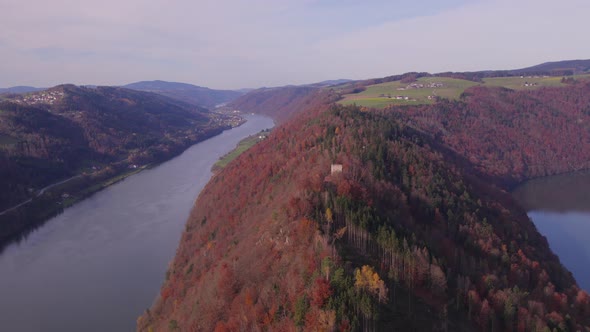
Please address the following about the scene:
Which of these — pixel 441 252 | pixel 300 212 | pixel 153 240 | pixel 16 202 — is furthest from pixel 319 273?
pixel 16 202

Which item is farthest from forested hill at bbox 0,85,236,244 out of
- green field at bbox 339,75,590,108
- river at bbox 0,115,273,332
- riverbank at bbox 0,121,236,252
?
green field at bbox 339,75,590,108

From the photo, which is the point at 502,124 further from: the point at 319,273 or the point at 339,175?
the point at 319,273

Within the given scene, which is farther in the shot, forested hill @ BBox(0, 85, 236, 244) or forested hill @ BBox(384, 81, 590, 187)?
forested hill @ BBox(384, 81, 590, 187)

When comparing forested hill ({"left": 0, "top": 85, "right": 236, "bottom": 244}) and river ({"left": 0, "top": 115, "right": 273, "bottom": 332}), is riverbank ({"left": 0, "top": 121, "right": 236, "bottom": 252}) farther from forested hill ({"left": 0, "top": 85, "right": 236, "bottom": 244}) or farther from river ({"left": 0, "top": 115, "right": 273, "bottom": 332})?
river ({"left": 0, "top": 115, "right": 273, "bottom": 332})

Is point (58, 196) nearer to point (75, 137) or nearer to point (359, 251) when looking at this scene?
point (75, 137)

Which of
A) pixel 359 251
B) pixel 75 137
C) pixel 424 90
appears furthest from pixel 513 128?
pixel 75 137
